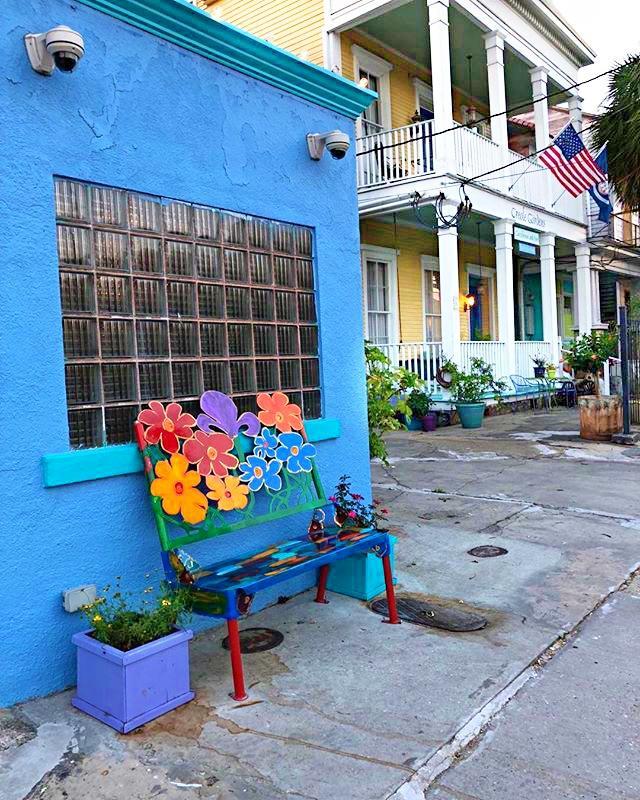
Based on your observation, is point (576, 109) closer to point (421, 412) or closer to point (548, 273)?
point (548, 273)

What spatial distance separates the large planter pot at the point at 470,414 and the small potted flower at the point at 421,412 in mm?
513

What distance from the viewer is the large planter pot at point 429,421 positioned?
13133mm

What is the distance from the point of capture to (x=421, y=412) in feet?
43.0

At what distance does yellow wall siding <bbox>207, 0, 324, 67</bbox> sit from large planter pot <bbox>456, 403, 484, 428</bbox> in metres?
7.02

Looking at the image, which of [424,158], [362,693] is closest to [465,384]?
[424,158]

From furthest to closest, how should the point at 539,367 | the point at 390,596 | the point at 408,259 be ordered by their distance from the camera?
the point at 539,367 < the point at 408,259 < the point at 390,596

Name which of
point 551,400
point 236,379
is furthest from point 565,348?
point 236,379

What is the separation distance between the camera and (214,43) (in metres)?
4.05

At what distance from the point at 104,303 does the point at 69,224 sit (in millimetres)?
423

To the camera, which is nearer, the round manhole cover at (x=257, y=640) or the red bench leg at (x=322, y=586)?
the round manhole cover at (x=257, y=640)

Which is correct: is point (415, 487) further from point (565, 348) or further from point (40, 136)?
point (565, 348)

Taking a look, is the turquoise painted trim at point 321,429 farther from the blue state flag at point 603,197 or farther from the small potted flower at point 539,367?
the blue state flag at point 603,197

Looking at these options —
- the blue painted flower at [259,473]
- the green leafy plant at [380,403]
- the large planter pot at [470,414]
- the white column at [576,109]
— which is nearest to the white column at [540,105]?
the white column at [576,109]

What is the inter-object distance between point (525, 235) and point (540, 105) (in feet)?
10.5
